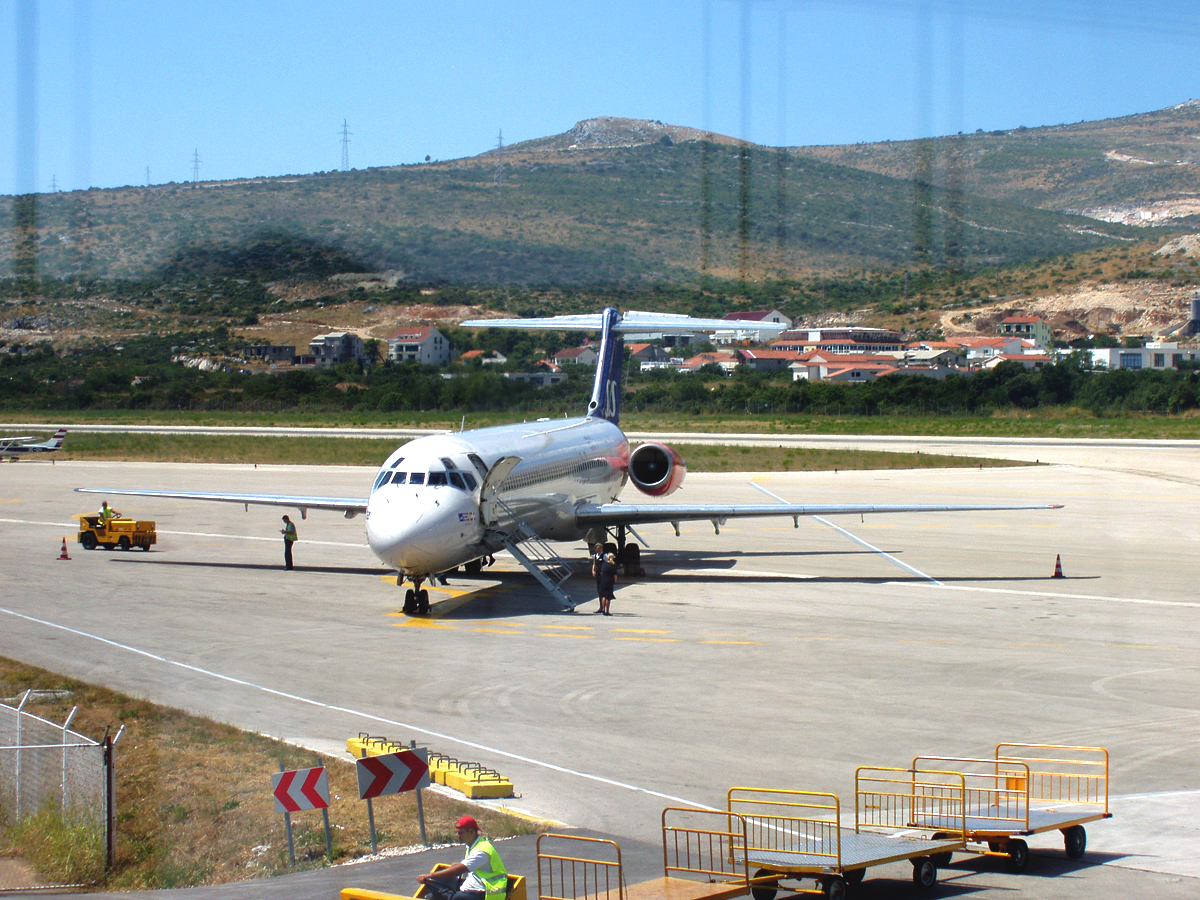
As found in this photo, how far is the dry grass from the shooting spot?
11.8m

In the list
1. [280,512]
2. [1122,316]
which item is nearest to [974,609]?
[280,512]

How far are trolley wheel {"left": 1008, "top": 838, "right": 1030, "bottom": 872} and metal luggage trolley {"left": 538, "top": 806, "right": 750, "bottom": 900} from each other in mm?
2631

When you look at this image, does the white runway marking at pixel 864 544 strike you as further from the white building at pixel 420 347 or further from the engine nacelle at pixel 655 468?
the white building at pixel 420 347

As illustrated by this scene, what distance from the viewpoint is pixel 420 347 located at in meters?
67.6

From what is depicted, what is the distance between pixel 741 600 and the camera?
27016 mm

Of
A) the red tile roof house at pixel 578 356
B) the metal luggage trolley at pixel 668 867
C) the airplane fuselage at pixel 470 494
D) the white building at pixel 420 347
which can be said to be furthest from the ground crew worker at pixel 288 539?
the white building at pixel 420 347

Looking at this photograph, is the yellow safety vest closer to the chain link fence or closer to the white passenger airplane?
the chain link fence

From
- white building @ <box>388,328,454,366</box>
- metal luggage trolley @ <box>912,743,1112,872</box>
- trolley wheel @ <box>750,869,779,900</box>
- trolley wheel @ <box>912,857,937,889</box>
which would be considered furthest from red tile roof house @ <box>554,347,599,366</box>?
trolley wheel @ <box>750,869,779,900</box>

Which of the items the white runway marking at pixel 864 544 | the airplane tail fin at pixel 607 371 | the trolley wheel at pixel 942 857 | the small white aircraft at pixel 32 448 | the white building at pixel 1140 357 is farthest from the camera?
the white building at pixel 1140 357

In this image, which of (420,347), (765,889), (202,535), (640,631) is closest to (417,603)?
(640,631)

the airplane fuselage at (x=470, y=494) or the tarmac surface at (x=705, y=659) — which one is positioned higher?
the airplane fuselage at (x=470, y=494)

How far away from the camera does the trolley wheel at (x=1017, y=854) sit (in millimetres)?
11188

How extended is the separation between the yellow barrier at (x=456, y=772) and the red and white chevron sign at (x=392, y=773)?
3.37 ft

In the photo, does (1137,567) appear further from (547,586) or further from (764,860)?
(764,860)
